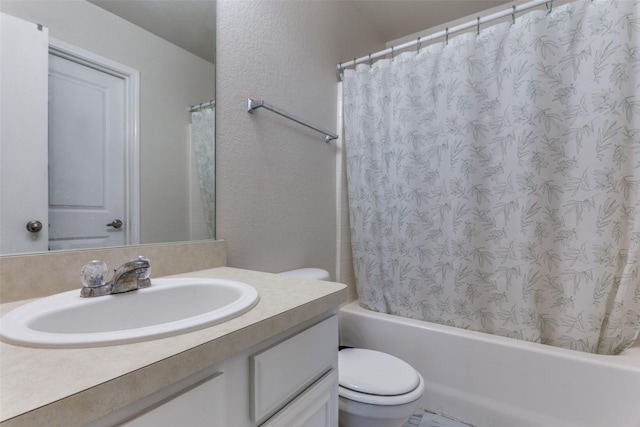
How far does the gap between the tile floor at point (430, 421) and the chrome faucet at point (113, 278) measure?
138 centimetres

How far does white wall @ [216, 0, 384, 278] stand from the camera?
3.82ft

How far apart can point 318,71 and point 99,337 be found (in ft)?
5.18

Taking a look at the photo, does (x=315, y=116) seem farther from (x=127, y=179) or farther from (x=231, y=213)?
(x=127, y=179)

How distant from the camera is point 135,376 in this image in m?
0.38

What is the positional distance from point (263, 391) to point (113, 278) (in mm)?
434

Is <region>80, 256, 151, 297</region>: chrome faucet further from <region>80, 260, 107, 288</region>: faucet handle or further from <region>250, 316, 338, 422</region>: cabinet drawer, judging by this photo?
<region>250, 316, 338, 422</region>: cabinet drawer

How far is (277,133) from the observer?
1.37 metres

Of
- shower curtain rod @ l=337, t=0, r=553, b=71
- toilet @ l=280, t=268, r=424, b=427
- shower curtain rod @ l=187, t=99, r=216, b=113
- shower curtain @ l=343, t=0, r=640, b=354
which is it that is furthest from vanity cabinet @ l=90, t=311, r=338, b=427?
shower curtain rod @ l=337, t=0, r=553, b=71

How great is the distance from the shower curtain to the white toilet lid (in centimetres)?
48

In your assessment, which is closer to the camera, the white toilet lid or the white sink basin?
the white sink basin

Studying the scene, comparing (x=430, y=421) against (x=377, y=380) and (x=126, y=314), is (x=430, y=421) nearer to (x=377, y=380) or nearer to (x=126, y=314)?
(x=377, y=380)

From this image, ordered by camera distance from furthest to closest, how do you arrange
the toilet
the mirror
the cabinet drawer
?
1. the toilet
2. the mirror
3. the cabinet drawer

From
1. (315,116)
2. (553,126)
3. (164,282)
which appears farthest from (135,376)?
(553,126)

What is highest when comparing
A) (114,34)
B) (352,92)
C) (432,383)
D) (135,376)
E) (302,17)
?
(302,17)
